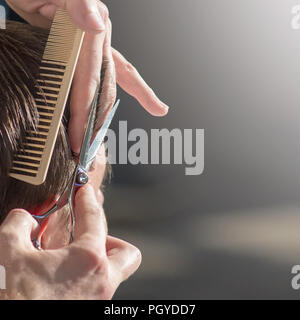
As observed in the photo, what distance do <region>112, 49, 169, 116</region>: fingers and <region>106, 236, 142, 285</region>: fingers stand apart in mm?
338

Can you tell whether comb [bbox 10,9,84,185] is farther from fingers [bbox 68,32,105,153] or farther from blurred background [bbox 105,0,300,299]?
blurred background [bbox 105,0,300,299]

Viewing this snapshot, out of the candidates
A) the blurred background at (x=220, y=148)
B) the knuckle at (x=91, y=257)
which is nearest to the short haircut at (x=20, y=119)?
the knuckle at (x=91, y=257)

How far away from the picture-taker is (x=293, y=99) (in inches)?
88.9

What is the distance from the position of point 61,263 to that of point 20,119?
0.20m


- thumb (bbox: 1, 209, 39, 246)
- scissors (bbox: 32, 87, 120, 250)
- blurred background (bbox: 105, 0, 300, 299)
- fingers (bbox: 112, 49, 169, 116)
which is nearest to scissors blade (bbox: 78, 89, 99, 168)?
scissors (bbox: 32, 87, 120, 250)

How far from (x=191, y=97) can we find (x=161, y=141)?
0.90 ft

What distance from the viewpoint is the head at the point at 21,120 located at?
2.16 ft

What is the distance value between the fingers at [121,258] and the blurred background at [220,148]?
4.67 feet

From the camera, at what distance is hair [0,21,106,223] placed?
66cm

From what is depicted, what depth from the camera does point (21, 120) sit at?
0.66 metres
